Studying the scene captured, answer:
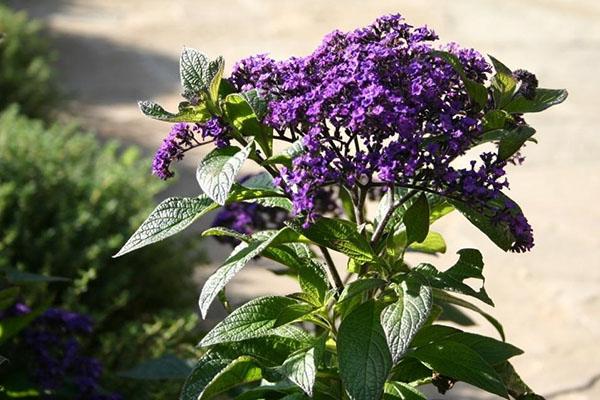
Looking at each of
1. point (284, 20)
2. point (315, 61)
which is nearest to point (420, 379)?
point (315, 61)

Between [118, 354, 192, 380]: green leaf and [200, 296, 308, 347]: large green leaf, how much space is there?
927 mm

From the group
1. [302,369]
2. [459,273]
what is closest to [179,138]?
[302,369]

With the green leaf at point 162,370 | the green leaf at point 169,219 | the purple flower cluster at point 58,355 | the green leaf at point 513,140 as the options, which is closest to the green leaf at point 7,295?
the purple flower cluster at point 58,355

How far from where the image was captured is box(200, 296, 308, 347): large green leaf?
7.10ft

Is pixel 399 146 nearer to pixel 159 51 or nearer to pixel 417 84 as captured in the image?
pixel 417 84

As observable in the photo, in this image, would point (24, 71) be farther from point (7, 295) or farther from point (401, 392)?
point (401, 392)

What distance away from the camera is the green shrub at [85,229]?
418cm

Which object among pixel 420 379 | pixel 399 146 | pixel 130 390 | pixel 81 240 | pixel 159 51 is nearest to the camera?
pixel 399 146

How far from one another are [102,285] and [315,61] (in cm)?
239

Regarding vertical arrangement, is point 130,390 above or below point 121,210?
below

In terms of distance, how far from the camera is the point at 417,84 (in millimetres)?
1976

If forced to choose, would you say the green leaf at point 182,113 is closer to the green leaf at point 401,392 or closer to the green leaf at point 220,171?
the green leaf at point 220,171

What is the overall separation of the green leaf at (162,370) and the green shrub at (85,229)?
0.88m

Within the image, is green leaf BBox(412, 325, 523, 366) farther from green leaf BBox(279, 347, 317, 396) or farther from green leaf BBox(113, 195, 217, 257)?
green leaf BBox(113, 195, 217, 257)
